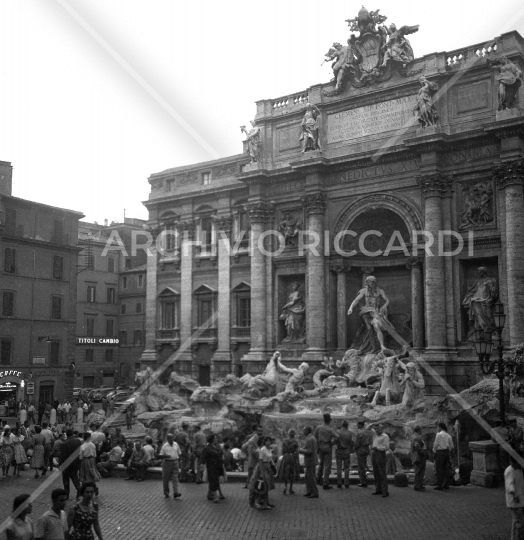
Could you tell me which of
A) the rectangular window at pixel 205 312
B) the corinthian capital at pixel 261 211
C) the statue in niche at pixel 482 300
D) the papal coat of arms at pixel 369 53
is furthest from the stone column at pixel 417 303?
the rectangular window at pixel 205 312

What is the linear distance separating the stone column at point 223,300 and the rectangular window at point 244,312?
554mm

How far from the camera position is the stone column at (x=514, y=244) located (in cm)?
2523

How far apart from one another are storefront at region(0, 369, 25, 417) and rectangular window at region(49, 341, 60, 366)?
2425 millimetres

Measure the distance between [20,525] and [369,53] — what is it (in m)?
27.2

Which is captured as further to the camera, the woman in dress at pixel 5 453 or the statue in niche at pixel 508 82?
the statue in niche at pixel 508 82

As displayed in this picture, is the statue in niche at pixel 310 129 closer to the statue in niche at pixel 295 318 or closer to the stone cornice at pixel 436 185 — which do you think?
the stone cornice at pixel 436 185

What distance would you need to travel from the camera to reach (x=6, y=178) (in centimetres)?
4222

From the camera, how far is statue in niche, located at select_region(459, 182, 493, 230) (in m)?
27.0

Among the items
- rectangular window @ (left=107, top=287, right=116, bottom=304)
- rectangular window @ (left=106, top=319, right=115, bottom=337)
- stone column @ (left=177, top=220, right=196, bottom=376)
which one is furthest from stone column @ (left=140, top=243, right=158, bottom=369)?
rectangular window @ (left=107, top=287, right=116, bottom=304)

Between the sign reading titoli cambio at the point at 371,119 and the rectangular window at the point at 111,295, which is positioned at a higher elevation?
the sign reading titoli cambio at the point at 371,119

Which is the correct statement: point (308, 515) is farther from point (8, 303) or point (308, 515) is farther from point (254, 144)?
point (8, 303)

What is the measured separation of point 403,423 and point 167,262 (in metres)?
19.6

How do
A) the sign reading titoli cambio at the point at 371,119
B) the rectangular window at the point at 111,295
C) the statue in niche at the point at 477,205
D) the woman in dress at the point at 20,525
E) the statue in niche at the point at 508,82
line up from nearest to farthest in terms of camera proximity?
1. the woman in dress at the point at 20,525
2. the statue in niche at the point at 508,82
3. the statue in niche at the point at 477,205
4. the sign reading titoli cambio at the point at 371,119
5. the rectangular window at the point at 111,295

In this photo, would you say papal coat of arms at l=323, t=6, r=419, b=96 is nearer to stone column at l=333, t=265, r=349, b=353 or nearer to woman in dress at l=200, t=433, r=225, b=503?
stone column at l=333, t=265, r=349, b=353
